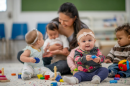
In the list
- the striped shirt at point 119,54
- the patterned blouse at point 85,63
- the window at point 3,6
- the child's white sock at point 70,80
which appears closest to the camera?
the child's white sock at point 70,80

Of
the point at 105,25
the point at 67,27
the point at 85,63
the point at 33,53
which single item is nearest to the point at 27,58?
the point at 33,53

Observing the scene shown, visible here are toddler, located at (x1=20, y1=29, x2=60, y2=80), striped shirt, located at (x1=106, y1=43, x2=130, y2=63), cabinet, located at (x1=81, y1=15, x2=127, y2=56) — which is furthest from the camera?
cabinet, located at (x1=81, y1=15, x2=127, y2=56)

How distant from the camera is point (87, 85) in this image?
1.04 meters

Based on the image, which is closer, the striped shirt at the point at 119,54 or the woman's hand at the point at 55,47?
the striped shirt at the point at 119,54

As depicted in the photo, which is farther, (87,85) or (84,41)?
(84,41)

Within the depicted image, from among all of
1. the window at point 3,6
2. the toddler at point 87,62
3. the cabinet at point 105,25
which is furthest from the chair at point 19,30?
the toddler at point 87,62

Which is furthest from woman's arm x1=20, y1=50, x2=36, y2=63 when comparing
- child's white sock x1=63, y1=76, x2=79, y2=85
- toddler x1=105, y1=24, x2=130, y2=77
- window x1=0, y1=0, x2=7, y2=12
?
window x1=0, y1=0, x2=7, y2=12

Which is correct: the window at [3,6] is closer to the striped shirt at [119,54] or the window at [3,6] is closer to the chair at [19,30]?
the chair at [19,30]

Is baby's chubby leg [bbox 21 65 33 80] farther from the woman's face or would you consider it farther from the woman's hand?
the woman's face

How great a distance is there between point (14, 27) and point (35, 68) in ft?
9.98

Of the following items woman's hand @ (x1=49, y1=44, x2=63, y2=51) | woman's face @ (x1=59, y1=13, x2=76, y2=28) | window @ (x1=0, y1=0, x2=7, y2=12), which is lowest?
woman's hand @ (x1=49, y1=44, x2=63, y2=51)

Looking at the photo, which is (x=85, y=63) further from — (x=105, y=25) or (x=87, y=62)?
(x=105, y=25)

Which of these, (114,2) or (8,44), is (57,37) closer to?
(8,44)

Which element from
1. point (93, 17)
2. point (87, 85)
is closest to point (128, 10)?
point (93, 17)
